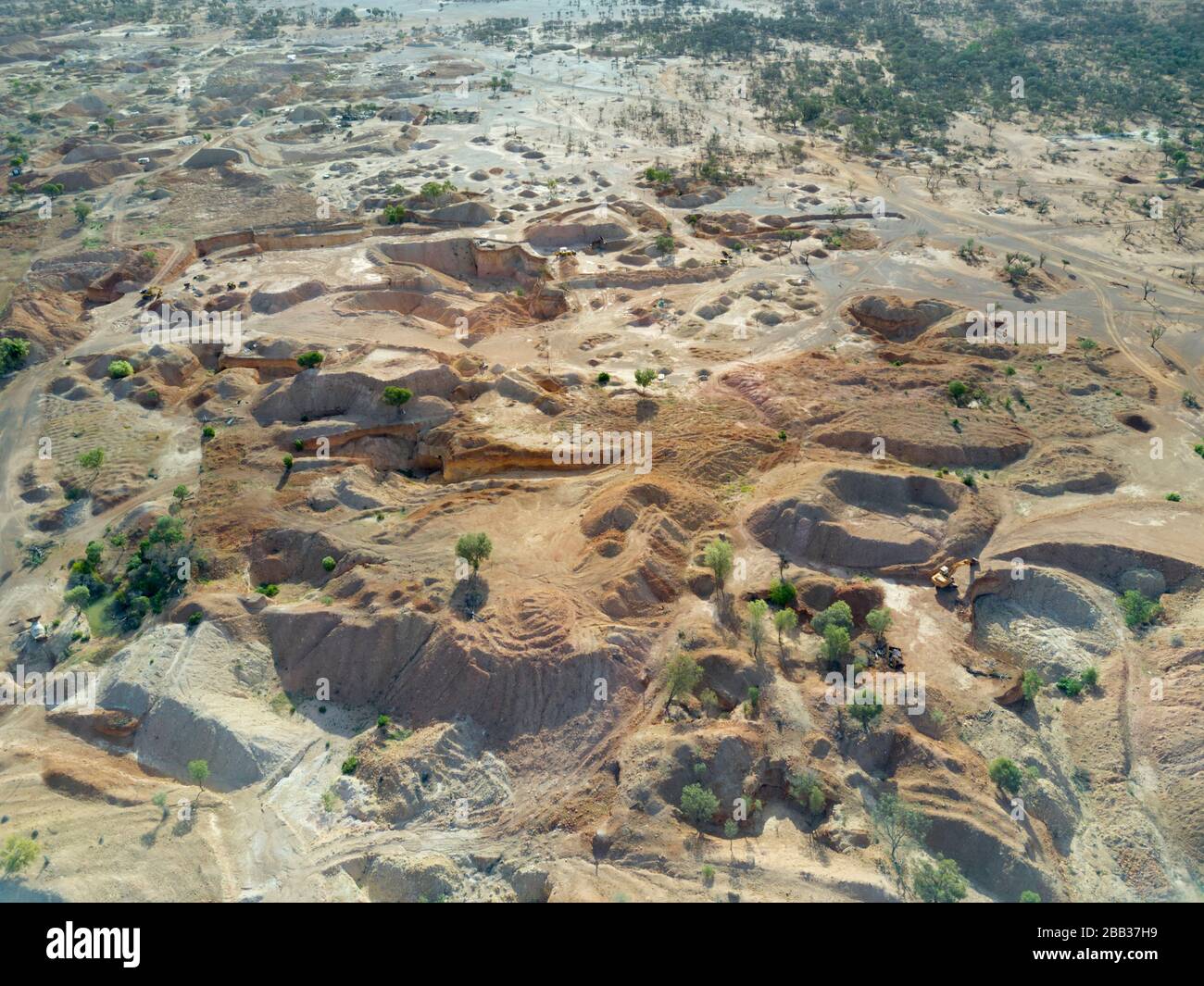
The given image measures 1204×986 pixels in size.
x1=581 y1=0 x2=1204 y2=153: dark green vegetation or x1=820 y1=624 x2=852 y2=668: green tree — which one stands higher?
x1=581 y1=0 x2=1204 y2=153: dark green vegetation

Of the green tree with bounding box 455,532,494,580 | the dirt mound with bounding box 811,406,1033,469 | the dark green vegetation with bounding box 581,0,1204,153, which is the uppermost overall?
the dark green vegetation with bounding box 581,0,1204,153

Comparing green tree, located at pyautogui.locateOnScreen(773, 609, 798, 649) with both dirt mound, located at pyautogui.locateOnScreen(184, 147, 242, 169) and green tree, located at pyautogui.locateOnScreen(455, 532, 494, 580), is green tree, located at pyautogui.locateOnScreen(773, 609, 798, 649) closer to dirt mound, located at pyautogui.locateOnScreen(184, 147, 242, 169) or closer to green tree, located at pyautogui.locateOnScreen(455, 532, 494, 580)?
green tree, located at pyautogui.locateOnScreen(455, 532, 494, 580)

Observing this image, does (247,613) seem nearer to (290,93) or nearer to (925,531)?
(925,531)

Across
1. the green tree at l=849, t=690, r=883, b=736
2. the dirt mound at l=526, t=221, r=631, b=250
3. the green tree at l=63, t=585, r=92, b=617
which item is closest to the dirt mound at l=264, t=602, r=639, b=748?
the green tree at l=849, t=690, r=883, b=736

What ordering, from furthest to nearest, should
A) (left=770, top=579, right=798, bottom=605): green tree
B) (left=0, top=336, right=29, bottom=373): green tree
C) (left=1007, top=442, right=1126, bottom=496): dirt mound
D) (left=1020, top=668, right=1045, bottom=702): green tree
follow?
(left=0, top=336, right=29, bottom=373): green tree, (left=1007, top=442, right=1126, bottom=496): dirt mound, (left=770, top=579, right=798, bottom=605): green tree, (left=1020, top=668, right=1045, bottom=702): green tree

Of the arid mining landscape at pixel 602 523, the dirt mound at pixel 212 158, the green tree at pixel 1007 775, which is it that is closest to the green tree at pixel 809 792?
the arid mining landscape at pixel 602 523
